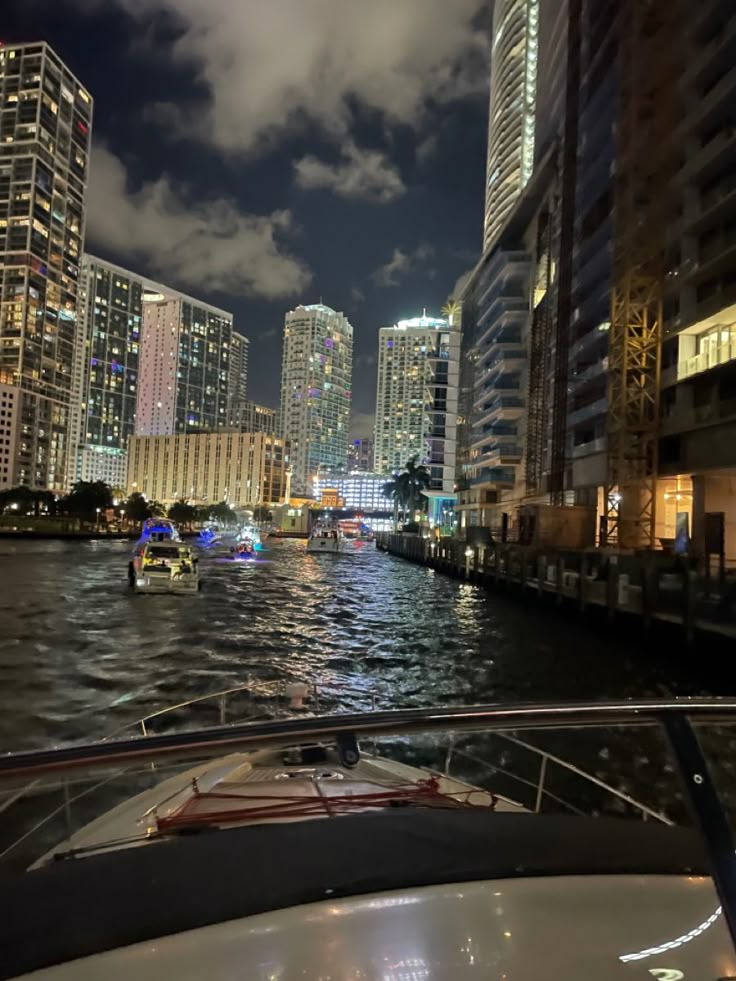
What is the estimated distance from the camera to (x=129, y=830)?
3908 millimetres

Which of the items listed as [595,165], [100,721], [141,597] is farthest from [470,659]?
[595,165]

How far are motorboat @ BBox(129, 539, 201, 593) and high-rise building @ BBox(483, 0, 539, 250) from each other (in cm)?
9083

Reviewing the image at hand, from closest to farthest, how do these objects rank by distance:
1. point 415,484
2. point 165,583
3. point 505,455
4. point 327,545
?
point 165,583, point 505,455, point 327,545, point 415,484

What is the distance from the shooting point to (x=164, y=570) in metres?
28.0

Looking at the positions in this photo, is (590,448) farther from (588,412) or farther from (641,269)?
(641,269)

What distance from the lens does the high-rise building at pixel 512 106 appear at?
109 metres

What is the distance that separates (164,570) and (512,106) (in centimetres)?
11307

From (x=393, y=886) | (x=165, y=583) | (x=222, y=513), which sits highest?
(x=222, y=513)

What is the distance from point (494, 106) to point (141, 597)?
405 feet

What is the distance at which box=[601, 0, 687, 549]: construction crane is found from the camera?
38.8m

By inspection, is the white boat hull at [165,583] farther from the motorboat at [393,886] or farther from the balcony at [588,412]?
the balcony at [588,412]

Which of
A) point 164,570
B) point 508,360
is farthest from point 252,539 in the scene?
point 164,570

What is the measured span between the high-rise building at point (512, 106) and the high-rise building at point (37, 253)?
4364 inches

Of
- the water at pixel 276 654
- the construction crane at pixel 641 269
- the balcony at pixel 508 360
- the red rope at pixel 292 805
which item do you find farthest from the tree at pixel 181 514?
the red rope at pixel 292 805
